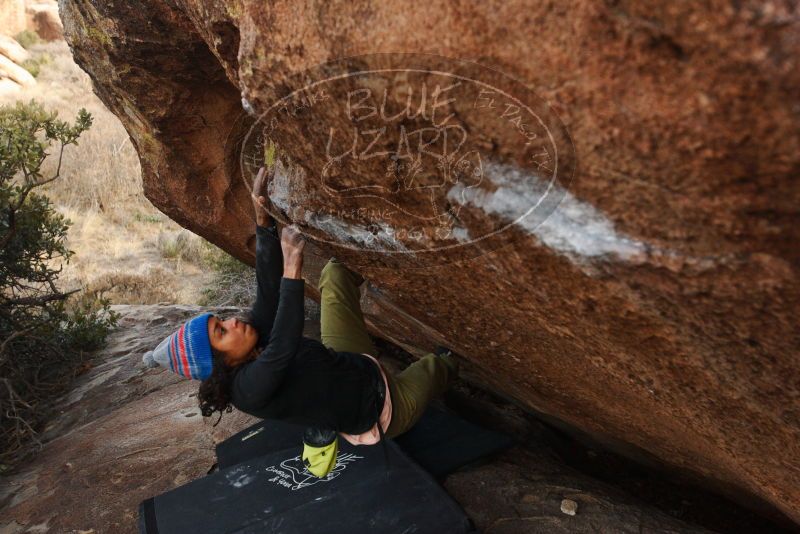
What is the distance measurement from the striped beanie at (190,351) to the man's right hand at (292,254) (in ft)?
1.15

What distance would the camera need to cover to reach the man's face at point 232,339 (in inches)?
90.2

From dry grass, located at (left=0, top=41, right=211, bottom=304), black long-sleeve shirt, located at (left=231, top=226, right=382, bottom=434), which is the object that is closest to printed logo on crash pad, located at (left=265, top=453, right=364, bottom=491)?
black long-sleeve shirt, located at (left=231, top=226, right=382, bottom=434)

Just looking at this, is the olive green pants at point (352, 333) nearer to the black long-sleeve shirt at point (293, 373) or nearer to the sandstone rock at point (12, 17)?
the black long-sleeve shirt at point (293, 373)

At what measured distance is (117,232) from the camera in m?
8.55

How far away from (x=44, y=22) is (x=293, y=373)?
1762cm

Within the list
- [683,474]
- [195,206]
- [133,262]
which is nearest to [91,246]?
[133,262]

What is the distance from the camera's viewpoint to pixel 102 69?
3.10 metres

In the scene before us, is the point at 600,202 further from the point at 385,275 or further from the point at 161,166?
the point at 161,166

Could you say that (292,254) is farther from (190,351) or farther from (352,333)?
(352,333)

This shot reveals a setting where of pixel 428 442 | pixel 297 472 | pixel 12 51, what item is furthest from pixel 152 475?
pixel 12 51

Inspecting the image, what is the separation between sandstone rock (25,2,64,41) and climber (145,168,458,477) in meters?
16.8

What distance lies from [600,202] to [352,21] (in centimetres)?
70
